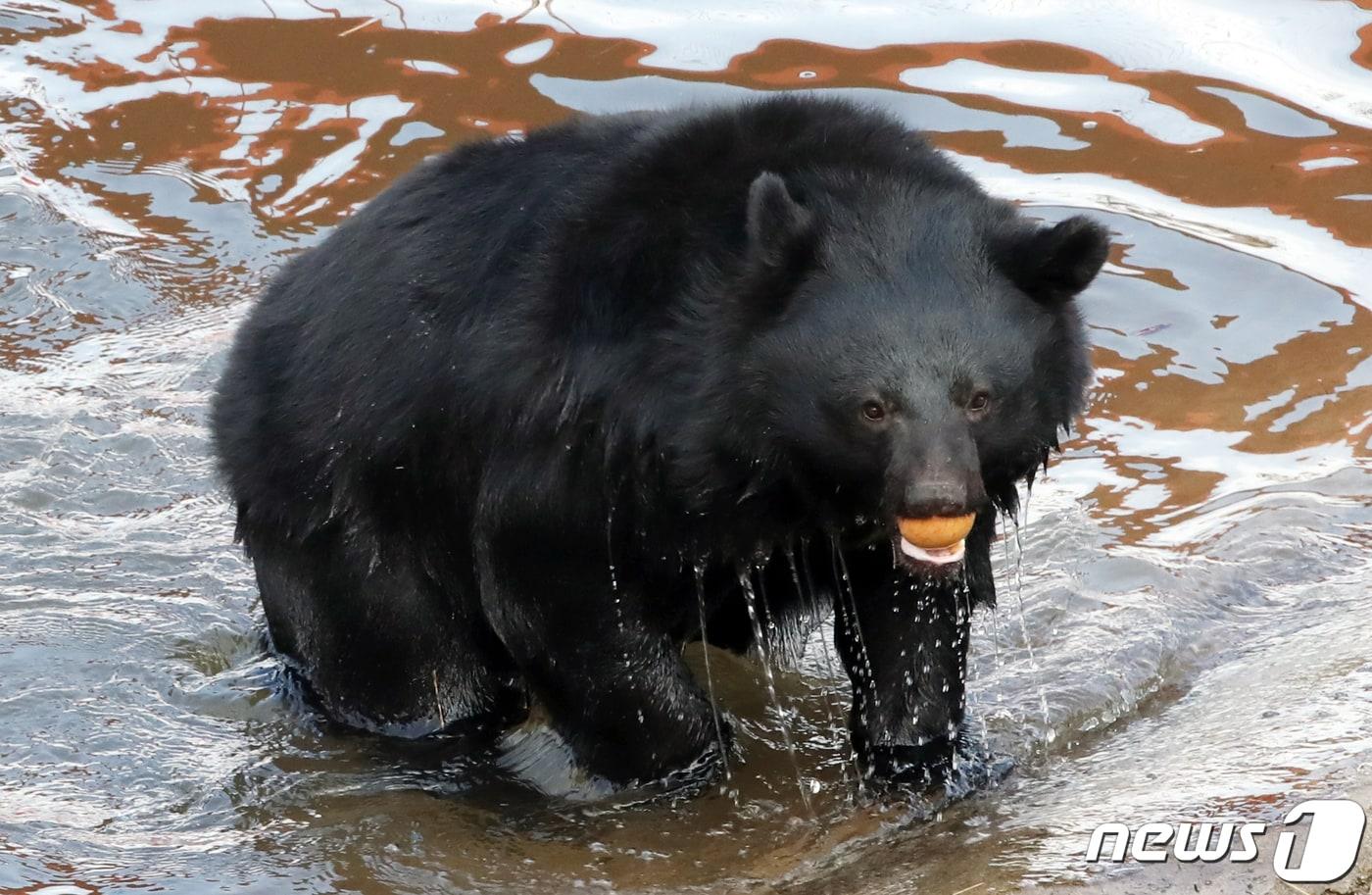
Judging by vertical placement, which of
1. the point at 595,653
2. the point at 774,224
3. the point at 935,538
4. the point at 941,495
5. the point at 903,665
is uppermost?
the point at 774,224

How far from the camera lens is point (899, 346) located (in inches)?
191

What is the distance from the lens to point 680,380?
5.07 m

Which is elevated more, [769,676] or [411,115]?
[411,115]

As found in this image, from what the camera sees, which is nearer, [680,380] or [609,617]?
[680,380]

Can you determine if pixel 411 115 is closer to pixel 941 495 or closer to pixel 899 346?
pixel 899 346

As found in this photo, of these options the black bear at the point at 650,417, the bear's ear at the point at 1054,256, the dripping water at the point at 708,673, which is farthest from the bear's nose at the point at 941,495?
Result: the dripping water at the point at 708,673

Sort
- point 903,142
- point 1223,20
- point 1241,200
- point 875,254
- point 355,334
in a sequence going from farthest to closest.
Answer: point 1223,20 → point 1241,200 → point 355,334 → point 903,142 → point 875,254

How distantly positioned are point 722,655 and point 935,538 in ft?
7.35

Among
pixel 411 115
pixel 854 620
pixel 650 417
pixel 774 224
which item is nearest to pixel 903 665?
pixel 854 620

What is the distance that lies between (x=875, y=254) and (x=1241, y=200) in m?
5.59

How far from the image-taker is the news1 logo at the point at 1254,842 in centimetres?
435

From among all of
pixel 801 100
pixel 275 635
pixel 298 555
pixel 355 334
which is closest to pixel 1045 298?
pixel 801 100

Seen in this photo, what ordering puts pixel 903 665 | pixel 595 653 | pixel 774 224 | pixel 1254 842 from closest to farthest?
1. pixel 1254 842
2. pixel 774 224
3. pixel 595 653
4. pixel 903 665

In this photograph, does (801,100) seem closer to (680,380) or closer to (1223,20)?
(680,380)
